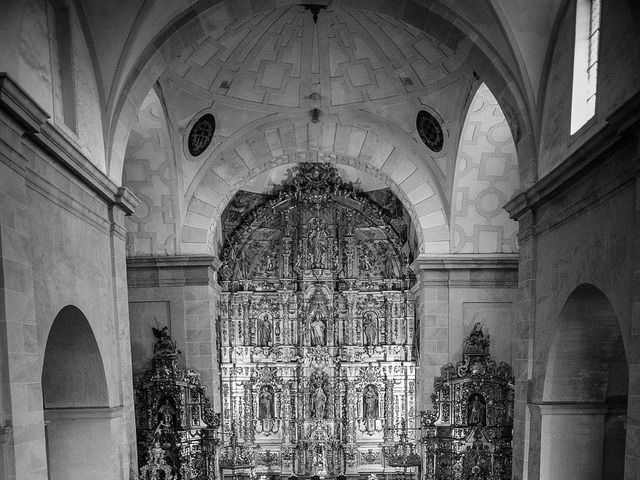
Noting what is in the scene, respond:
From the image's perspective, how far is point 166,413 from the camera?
1633 cm

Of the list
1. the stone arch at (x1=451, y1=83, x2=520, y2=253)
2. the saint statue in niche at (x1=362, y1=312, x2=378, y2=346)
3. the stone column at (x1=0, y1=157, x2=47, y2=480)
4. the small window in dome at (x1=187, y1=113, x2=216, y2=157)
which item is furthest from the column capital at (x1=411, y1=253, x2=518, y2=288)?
the stone column at (x1=0, y1=157, x2=47, y2=480)

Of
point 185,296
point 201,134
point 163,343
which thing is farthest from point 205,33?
point 163,343

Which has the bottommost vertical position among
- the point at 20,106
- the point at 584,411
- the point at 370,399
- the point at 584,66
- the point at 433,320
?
the point at 584,411

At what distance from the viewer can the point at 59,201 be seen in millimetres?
8570

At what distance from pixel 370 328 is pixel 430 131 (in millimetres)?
6787

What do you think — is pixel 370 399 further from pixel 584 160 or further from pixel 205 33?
pixel 584 160

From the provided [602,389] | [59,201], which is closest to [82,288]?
[59,201]

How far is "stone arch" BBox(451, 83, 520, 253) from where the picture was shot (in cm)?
1543

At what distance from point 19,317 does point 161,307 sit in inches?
396

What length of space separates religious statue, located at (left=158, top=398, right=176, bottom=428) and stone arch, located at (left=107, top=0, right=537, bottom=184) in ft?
24.3

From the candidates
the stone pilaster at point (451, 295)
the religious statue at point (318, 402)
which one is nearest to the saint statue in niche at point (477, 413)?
the stone pilaster at point (451, 295)

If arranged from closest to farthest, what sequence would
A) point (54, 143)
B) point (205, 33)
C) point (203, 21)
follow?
point (54, 143) → point (203, 21) → point (205, 33)

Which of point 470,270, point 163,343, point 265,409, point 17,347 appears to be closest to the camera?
point 17,347

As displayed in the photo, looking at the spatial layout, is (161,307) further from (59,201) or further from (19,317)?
(19,317)
